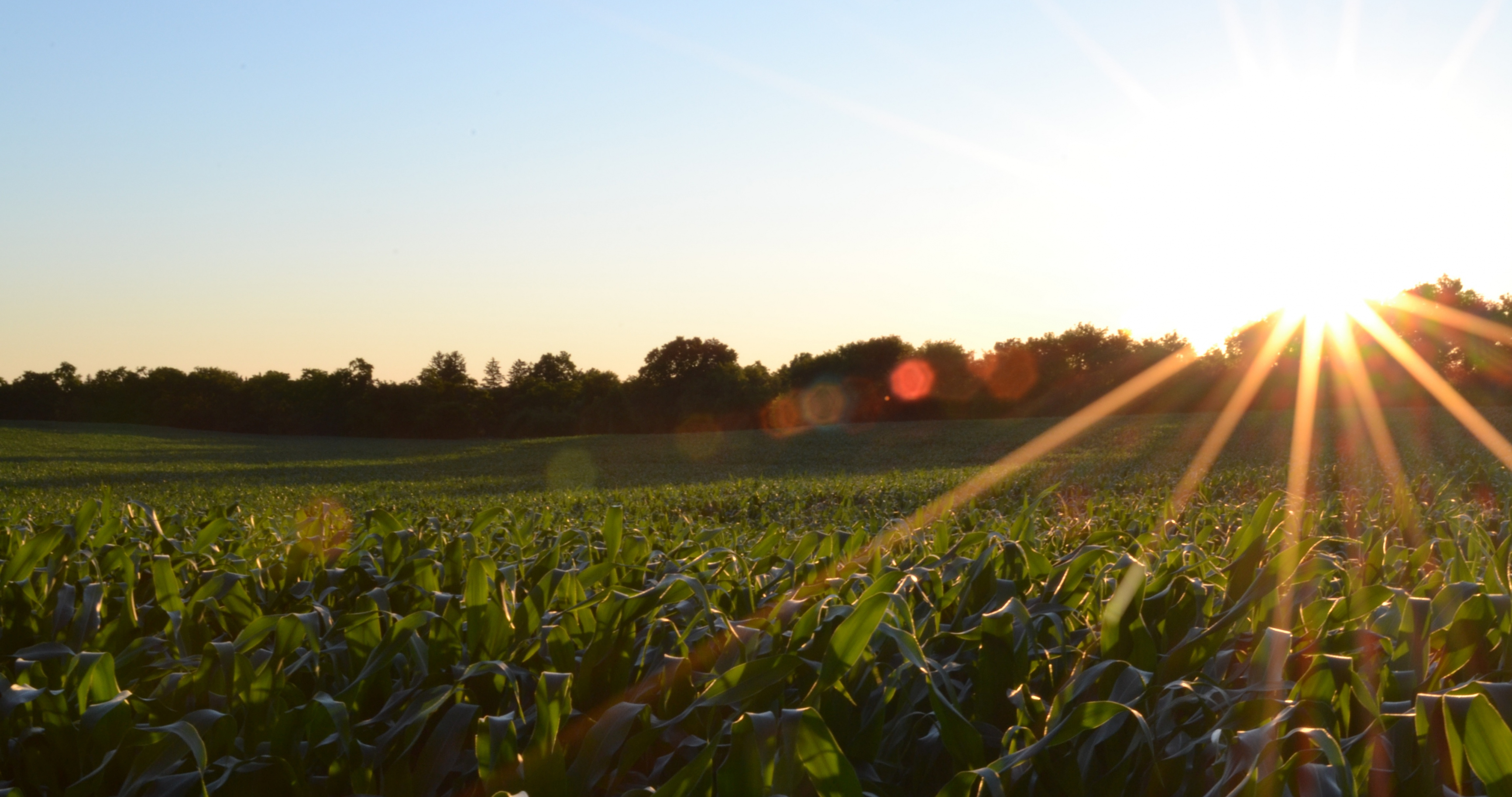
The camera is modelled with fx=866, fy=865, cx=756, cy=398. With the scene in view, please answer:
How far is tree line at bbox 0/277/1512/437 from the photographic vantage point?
49781 mm

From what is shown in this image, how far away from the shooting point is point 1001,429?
1457 inches

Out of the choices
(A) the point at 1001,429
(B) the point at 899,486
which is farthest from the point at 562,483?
(A) the point at 1001,429

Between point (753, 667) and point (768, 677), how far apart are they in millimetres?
29

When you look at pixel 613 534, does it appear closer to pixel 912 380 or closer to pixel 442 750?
pixel 442 750

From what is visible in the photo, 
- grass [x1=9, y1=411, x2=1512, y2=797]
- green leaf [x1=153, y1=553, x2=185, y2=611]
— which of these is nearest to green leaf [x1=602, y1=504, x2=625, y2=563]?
grass [x1=9, y1=411, x2=1512, y2=797]

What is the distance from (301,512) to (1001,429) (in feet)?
116

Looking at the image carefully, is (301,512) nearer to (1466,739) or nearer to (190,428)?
(1466,739)

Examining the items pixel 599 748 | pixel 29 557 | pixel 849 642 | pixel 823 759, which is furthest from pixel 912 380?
pixel 823 759

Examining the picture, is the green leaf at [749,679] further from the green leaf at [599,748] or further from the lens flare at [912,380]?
the lens flare at [912,380]

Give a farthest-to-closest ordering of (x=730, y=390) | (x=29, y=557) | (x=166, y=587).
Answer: (x=730, y=390)
(x=29, y=557)
(x=166, y=587)

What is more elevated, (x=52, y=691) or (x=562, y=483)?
(x=52, y=691)

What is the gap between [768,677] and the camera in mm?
1125

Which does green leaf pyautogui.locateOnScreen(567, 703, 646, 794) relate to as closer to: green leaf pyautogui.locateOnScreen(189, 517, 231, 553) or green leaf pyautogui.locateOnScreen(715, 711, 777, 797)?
green leaf pyautogui.locateOnScreen(715, 711, 777, 797)

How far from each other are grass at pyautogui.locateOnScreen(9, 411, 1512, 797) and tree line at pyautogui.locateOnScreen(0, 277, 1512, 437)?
44942mm
